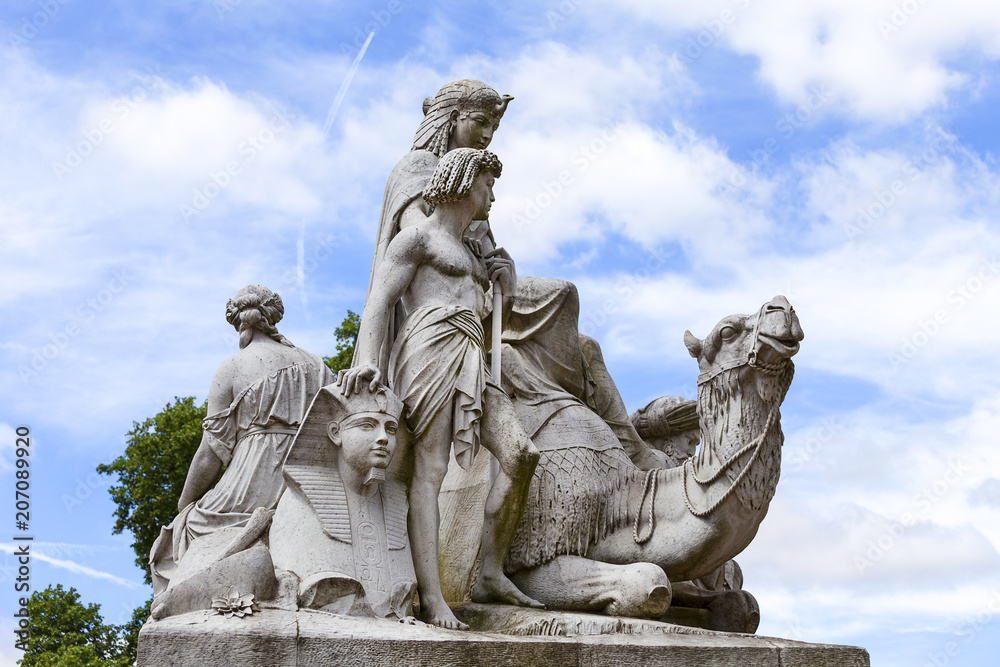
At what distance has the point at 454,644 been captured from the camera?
6.01m

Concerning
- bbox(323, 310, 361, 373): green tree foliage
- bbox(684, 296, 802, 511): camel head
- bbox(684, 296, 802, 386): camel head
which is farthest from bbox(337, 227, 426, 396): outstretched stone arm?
bbox(323, 310, 361, 373): green tree foliage

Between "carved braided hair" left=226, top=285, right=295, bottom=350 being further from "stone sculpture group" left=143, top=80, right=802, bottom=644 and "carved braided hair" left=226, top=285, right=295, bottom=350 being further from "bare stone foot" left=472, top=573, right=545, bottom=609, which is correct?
"bare stone foot" left=472, top=573, right=545, bottom=609

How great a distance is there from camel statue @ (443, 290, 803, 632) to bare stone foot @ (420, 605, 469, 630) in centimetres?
77

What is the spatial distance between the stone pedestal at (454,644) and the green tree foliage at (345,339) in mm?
10765

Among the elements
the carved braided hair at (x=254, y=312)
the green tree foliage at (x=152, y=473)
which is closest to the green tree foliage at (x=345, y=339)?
the green tree foliage at (x=152, y=473)

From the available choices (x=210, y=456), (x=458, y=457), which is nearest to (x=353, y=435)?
(x=458, y=457)

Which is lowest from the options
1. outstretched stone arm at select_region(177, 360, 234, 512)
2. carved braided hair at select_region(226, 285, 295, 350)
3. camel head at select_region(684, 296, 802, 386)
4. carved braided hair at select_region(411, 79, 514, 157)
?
outstretched stone arm at select_region(177, 360, 234, 512)

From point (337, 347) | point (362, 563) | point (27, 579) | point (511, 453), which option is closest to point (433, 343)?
point (511, 453)

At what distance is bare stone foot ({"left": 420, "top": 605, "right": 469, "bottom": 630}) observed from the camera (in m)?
6.71

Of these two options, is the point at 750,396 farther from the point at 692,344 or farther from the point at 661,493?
the point at 661,493

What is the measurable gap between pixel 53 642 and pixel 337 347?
553cm

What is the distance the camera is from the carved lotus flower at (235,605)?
19.8 ft

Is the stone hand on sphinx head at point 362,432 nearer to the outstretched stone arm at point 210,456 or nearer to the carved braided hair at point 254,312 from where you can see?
the outstretched stone arm at point 210,456

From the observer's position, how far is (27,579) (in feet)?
46.6
